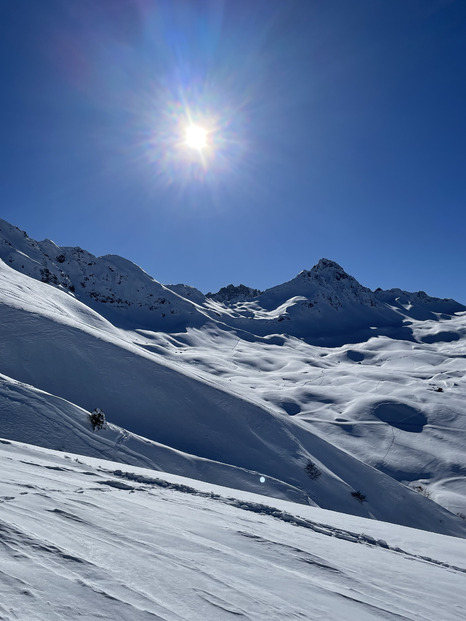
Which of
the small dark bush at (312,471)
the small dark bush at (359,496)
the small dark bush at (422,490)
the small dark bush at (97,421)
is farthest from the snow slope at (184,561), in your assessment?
the small dark bush at (422,490)

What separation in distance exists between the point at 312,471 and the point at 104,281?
332 feet

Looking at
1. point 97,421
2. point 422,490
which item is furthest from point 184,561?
point 422,490

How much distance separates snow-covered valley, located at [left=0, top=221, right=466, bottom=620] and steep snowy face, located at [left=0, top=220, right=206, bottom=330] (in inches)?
2010

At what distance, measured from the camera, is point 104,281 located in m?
107

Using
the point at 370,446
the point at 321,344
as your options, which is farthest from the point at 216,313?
the point at 370,446

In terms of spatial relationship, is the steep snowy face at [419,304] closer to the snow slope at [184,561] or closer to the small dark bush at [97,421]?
the small dark bush at [97,421]

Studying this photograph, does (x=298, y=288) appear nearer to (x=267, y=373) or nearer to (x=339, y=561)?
(x=267, y=373)

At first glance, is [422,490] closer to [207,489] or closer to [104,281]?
[207,489]

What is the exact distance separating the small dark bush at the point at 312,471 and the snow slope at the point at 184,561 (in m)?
9.43

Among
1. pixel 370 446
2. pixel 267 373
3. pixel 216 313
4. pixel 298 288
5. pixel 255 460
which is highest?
pixel 298 288

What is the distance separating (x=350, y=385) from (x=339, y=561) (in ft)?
142

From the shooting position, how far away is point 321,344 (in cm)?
10506

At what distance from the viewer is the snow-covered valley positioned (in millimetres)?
2889

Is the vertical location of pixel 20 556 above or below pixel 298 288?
below
